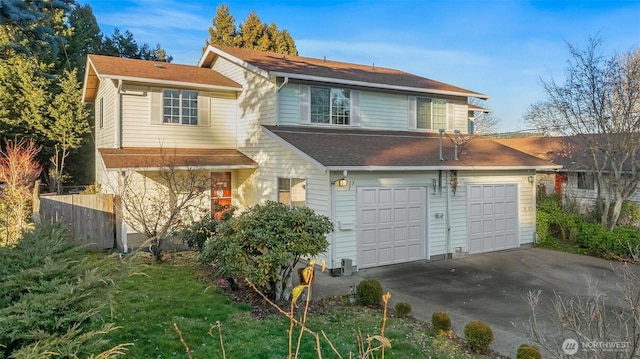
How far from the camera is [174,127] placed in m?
14.1

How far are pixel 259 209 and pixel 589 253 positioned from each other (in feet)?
34.6

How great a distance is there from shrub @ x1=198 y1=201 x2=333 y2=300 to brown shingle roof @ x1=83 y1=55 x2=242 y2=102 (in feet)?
25.1

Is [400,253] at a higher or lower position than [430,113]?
lower

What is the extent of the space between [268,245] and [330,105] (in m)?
7.91

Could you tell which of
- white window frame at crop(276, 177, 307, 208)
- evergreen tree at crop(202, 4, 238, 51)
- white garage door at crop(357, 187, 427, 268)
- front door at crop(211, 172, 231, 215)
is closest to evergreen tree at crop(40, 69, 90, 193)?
evergreen tree at crop(202, 4, 238, 51)

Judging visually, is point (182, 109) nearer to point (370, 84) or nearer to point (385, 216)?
point (370, 84)

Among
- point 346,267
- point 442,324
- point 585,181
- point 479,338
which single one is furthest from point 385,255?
point 585,181

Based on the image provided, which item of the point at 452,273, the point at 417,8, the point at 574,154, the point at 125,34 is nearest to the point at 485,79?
the point at 574,154

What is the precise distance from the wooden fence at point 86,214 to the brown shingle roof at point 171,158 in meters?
1.38

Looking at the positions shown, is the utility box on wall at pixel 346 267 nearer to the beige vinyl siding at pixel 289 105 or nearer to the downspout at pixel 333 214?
the downspout at pixel 333 214

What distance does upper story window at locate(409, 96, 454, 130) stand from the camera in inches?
620

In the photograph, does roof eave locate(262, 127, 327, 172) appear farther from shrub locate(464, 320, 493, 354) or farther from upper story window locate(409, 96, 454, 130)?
upper story window locate(409, 96, 454, 130)

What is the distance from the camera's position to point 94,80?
1653cm

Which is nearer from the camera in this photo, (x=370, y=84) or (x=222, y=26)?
(x=370, y=84)
